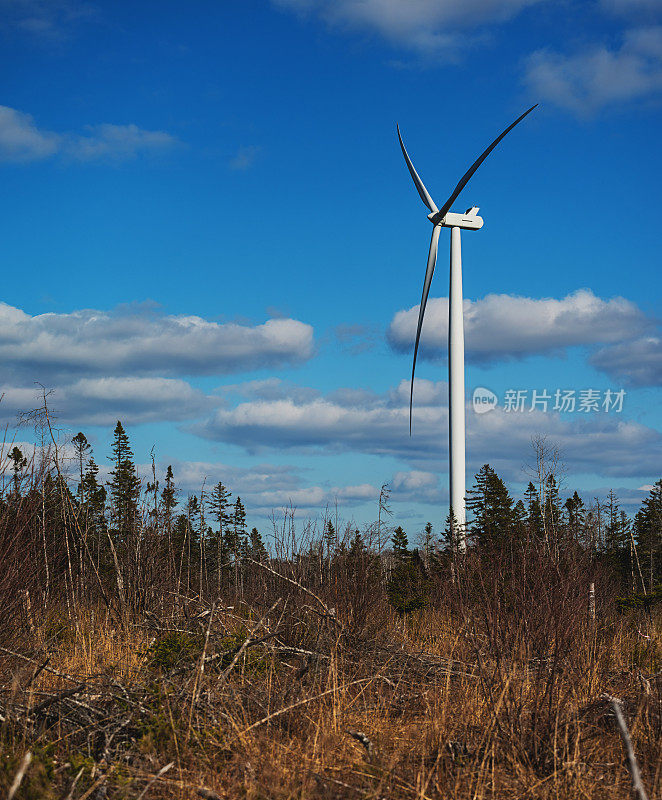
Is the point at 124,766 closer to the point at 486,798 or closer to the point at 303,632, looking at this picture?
the point at 486,798

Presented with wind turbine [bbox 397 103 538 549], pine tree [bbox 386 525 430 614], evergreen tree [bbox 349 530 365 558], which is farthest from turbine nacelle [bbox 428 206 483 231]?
evergreen tree [bbox 349 530 365 558]

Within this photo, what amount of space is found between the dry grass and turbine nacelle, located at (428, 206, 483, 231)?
20.8 metres

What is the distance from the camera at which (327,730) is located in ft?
21.7

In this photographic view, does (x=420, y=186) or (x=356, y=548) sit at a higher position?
(x=420, y=186)

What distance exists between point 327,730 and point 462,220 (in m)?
24.0

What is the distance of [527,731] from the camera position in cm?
636

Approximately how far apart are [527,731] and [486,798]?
0.94 metres

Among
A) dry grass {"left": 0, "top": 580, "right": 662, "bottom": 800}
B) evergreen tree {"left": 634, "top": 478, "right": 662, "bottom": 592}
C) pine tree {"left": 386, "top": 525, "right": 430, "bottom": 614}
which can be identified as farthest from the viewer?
evergreen tree {"left": 634, "top": 478, "right": 662, "bottom": 592}

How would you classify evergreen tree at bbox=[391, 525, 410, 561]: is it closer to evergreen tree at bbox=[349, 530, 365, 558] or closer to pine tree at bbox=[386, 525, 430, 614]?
pine tree at bbox=[386, 525, 430, 614]

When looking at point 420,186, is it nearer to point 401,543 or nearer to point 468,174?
point 468,174

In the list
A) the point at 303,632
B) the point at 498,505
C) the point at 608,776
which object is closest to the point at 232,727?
the point at 608,776

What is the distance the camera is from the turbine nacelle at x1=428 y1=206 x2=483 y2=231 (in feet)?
91.3

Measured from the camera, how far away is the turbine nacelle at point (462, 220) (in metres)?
27.8

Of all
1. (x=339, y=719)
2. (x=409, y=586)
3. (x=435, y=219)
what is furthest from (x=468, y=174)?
(x=339, y=719)
